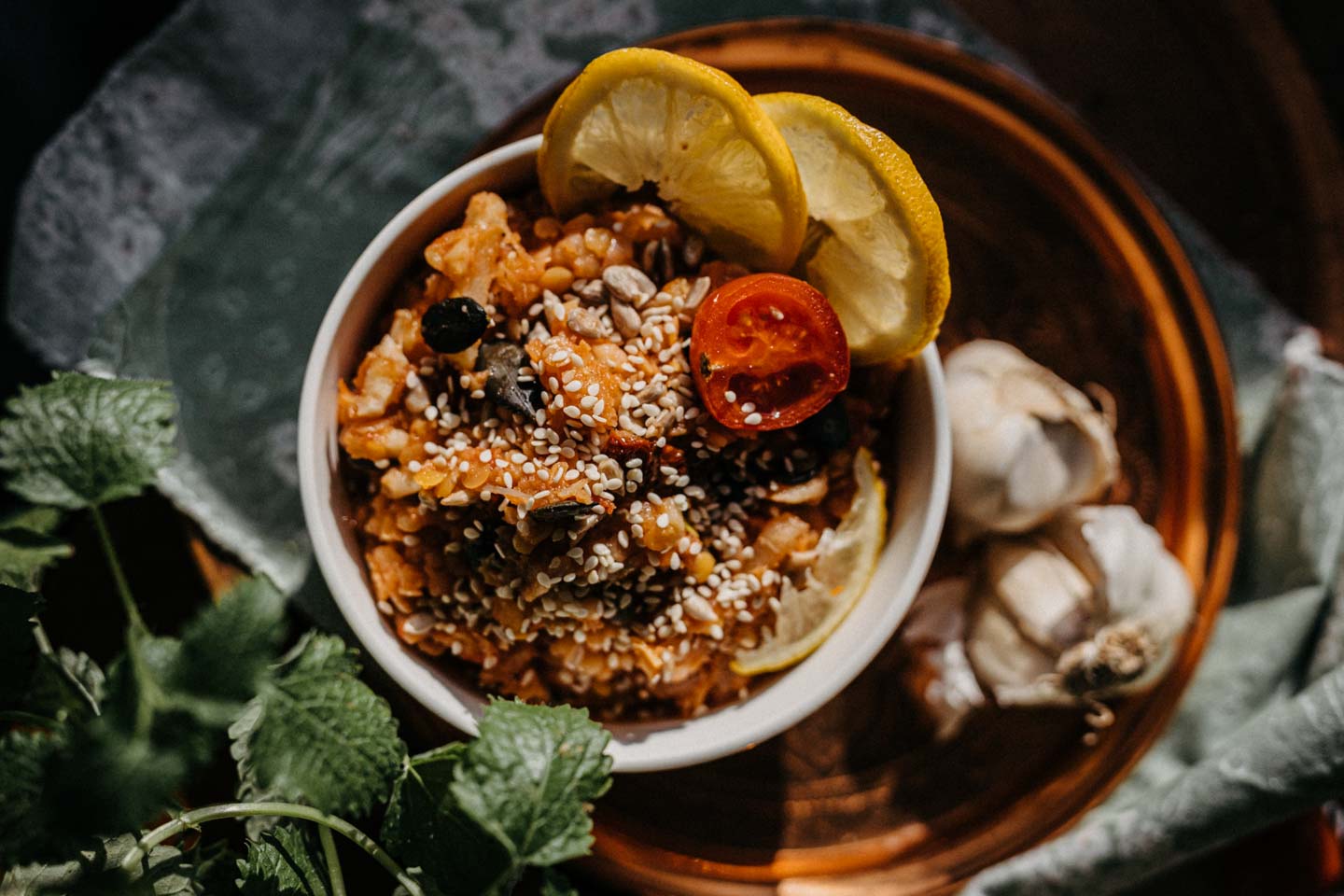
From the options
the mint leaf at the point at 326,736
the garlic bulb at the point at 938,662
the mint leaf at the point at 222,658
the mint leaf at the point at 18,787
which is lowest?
the garlic bulb at the point at 938,662

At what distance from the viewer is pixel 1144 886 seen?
6.85 ft

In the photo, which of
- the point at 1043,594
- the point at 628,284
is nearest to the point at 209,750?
the point at 628,284

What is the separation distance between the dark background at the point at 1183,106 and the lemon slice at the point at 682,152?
3.10 feet

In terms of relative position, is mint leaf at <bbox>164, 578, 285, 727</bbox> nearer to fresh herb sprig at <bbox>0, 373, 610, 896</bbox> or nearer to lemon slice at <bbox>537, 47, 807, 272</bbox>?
fresh herb sprig at <bbox>0, 373, 610, 896</bbox>

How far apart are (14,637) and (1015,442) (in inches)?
57.7

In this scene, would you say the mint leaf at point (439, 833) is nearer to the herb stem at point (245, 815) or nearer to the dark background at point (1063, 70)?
the herb stem at point (245, 815)

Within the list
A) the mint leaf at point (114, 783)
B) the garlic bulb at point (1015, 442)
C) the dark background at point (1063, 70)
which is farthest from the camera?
the dark background at point (1063, 70)

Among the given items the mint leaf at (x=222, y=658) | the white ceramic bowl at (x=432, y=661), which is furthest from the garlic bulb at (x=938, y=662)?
the mint leaf at (x=222, y=658)

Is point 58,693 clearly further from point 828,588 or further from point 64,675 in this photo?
point 828,588

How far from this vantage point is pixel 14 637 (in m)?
1.27

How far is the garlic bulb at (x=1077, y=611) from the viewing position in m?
1.76

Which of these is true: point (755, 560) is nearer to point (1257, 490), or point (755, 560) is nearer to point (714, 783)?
point (714, 783)

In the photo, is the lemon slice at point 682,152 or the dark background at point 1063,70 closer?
the lemon slice at point 682,152

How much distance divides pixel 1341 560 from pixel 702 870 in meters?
1.37
